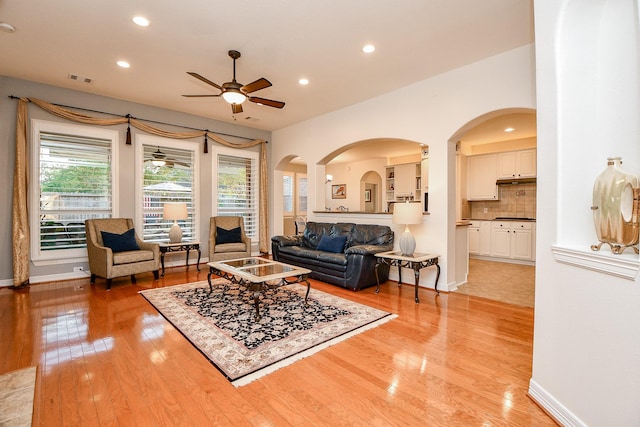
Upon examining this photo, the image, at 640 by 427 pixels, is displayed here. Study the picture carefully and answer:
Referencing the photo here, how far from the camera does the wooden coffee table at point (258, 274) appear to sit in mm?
3234

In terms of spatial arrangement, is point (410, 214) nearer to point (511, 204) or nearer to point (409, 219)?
point (409, 219)

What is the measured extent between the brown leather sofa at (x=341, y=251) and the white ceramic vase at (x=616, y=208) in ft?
9.69

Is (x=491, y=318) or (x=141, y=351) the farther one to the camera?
(x=491, y=318)

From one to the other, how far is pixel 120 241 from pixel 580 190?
18.6ft

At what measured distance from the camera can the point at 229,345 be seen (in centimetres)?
261

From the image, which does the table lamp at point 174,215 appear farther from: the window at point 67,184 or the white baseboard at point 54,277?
the white baseboard at point 54,277

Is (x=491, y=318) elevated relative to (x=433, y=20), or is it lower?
lower

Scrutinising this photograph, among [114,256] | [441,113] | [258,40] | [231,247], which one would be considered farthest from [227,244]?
[441,113]

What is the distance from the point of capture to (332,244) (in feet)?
16.7

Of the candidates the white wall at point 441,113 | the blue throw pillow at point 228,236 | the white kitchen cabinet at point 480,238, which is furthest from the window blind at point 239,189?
the white kitchen cabinet at point 480,238

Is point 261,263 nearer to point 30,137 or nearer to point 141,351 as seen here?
point 141,351

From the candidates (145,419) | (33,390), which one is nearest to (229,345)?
(145,419)

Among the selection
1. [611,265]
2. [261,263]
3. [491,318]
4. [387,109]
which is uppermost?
[387,109]

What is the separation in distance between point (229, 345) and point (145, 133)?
4.90 m
